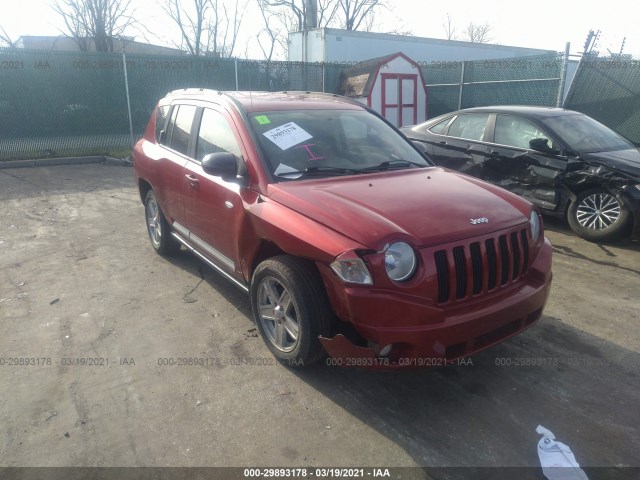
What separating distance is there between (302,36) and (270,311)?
17.2 meters

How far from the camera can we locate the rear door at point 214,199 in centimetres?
375

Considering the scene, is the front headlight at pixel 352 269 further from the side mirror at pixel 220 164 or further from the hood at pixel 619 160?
the hood at pixel 619 160

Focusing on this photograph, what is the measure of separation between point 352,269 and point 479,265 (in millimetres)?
788

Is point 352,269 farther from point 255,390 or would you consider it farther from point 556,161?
point 556,161

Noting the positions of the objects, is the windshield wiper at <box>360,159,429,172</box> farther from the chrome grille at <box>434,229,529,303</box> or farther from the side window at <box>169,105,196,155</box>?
the side window at <box>169,105,196,155</box>

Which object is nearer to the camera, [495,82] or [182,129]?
[182,129]

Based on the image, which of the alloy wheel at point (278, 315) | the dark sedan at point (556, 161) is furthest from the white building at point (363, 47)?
the alloy wheel at point (278, 315)

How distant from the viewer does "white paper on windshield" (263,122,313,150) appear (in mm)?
3758

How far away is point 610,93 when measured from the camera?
420 inches

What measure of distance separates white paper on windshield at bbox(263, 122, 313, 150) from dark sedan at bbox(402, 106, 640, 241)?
4002 mm

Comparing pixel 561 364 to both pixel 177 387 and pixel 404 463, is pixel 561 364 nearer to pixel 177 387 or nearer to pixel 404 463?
pixel 404 463

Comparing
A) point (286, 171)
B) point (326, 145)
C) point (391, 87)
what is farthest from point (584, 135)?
point (391, 87)

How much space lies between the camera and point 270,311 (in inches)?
137

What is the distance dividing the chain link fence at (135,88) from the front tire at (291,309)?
10.1m
